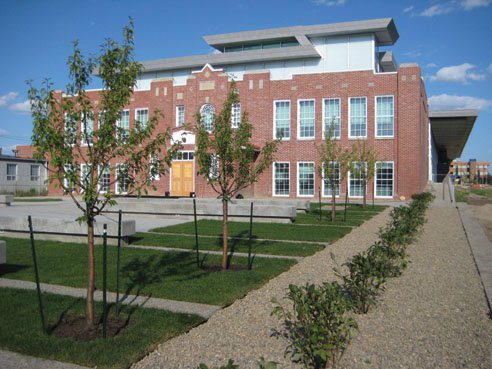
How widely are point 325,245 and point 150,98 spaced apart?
2742cm

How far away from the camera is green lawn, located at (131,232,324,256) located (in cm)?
1091

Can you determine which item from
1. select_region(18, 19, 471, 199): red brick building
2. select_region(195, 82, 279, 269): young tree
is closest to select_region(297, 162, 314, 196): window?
select_region(18, 19, 471, 199): red brick building

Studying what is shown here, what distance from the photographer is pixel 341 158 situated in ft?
63.4

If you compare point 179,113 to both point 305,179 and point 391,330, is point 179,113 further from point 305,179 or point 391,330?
point 391,330

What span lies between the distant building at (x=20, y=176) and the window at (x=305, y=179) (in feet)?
77.4

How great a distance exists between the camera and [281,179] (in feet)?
106

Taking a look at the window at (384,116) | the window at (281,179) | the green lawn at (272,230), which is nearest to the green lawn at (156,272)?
the green lawn at (272,230)

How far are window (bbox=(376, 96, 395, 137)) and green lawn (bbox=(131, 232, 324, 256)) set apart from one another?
20521 mm

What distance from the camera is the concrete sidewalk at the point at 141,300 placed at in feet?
20.4

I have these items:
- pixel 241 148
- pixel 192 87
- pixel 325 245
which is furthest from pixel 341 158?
pixel 192 87

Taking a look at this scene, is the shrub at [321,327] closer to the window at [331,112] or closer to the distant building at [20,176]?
the window at [331,112]

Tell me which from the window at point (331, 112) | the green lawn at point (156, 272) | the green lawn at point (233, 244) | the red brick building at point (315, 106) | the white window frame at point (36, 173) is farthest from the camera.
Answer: the white window frame at point (36, 173)

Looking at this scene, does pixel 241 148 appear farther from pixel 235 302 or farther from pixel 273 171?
pixel 273 171

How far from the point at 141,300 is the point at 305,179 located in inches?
1014
